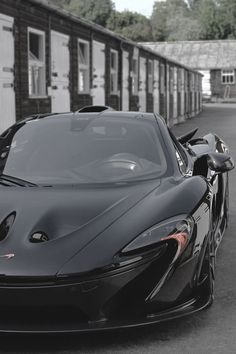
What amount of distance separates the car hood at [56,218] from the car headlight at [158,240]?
8.9 inches

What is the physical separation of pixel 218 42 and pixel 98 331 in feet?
240

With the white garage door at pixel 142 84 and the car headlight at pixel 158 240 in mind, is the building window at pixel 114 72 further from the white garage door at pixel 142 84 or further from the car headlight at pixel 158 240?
the car headlight at pixel 158 240

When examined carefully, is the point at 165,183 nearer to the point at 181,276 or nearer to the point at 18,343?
the point at 181,276

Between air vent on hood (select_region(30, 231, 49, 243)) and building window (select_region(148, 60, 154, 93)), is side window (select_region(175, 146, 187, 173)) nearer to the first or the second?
air vent on hood (select_region(30, 231, 49, 243))

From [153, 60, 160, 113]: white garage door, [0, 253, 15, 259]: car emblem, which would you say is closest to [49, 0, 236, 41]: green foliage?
[153, 60, 160, 113]: white garage door

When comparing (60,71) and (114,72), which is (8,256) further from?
(114,72)

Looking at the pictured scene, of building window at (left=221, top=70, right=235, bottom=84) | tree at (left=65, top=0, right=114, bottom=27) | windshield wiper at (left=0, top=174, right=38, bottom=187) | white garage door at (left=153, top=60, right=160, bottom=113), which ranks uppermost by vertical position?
tree at (left=65, top=0, right=114, bottom=27)

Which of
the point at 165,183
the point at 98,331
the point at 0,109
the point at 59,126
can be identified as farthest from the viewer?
the point at 0,109

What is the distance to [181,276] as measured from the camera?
358 centimetres

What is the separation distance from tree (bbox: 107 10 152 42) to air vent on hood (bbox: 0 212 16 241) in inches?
4177

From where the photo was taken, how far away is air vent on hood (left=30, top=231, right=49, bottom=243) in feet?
11.7

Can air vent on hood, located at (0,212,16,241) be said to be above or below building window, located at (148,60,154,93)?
below

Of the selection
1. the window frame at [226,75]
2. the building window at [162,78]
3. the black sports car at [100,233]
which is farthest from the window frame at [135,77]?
the window frame at [226,75]

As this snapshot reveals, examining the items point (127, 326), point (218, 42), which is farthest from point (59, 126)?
point (218, 42)
